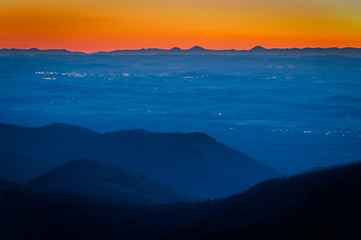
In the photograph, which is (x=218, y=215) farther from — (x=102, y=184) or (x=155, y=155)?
(x=155, y=155)

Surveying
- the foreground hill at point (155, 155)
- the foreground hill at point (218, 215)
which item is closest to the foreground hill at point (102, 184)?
the foreground hill at point (218, 215)

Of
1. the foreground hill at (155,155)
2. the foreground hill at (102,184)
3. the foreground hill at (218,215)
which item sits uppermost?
the foreground hill at (218,215)

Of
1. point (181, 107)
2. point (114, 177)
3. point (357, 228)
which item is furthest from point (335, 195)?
point (181, 107)

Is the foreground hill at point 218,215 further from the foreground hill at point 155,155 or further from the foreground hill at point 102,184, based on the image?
the foreground hill at point 155,155

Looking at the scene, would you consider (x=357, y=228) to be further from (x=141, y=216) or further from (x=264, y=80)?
(x=264, y=80)

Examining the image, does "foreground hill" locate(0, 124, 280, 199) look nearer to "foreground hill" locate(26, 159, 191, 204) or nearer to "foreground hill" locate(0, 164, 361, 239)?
"foreground hill" locate(26, 159, 191, 204)

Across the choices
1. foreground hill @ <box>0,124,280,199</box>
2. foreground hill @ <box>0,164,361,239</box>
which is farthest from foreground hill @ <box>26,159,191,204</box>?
foreground hill @ <box>0,124,280,199</box>
